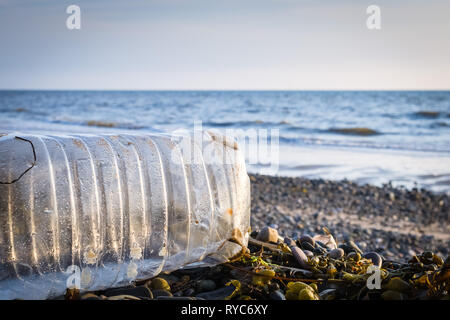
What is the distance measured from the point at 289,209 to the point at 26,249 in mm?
4381

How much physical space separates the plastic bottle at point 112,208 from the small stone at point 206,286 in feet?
0.75

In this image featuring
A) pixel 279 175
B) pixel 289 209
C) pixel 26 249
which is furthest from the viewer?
pixel 279 175

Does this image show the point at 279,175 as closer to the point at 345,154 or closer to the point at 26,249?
the point at 345,154

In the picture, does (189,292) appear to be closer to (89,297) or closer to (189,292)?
(189,292)

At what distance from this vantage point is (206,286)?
6.91ft

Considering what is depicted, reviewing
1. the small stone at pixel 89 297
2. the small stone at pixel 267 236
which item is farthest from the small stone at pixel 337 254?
the small stone at pixel 89 297

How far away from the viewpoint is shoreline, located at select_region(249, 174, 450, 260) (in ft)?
15.7

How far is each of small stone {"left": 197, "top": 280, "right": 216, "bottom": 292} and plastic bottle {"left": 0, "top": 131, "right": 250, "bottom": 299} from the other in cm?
23

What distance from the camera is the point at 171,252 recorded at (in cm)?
229

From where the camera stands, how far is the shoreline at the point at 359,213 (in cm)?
478

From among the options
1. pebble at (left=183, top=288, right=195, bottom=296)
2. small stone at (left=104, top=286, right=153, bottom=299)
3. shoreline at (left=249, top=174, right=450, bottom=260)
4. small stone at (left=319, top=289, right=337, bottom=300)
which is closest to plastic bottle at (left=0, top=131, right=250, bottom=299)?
small stone at (left=104, top=286, right=153, bottom=299)

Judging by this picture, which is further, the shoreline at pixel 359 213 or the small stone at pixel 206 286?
the shoreline at pixel 359 213

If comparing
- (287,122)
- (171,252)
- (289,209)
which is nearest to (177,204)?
(171,252)

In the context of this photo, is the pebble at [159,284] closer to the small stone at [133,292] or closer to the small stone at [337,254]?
the small stone at [133,292]
